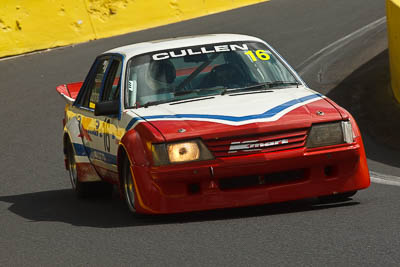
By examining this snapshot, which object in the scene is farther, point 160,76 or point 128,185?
point 160,76

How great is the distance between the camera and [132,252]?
20.4ft

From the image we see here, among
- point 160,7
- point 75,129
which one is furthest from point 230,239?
point 160,7

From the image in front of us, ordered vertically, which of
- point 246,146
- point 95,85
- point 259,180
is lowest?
point 259,180

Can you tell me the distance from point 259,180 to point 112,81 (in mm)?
2245

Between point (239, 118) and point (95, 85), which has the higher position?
point (239, 118)

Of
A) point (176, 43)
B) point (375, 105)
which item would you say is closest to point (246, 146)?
point (176, 43)

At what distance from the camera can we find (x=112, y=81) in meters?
8.88

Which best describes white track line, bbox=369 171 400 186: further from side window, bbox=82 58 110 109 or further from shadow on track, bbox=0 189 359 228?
side window, bbox=82 58 110 109

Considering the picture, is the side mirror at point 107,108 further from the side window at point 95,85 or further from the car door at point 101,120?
the side window at point 95,85

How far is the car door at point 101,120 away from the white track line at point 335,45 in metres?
A: 9.66

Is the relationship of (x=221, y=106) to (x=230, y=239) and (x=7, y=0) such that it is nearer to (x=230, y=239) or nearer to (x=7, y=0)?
(x=230, y=239)

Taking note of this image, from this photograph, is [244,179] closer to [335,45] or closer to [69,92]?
[69,92]

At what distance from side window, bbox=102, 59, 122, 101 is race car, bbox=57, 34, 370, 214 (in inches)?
11.4

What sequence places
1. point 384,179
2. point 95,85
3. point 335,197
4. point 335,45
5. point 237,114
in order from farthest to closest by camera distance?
1. point 335,45
2. point 95,85
3. point 384,179
4. point 335,197
5. point 237,114
